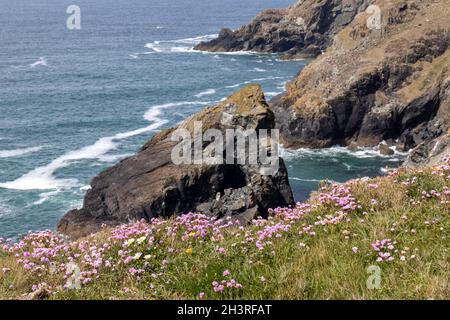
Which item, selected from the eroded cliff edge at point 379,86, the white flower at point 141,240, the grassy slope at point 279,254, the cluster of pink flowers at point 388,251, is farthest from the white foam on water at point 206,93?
the cluster of pink flowers at point 388,251

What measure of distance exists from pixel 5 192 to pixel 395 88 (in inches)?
1752

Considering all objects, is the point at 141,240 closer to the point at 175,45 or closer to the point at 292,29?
the point at 292,29

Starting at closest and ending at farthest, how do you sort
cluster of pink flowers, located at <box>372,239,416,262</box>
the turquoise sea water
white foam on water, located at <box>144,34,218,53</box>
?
cluster of pink flowers, located at <box>372,239,416,262</box> < the turquoise sea water < white foam on water, located at <box>144,34,218,53</box>

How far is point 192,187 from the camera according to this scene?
35.8 metres

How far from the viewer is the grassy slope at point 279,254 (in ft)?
24.1

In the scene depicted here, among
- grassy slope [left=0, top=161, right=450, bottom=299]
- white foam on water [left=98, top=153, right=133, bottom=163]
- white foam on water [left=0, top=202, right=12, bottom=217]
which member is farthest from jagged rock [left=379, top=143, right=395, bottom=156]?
grassy slope [left=0, top=161, right=450, bottom=299]

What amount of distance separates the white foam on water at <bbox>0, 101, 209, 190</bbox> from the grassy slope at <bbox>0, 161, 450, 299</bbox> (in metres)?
38.8

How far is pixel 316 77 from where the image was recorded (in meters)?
68.8


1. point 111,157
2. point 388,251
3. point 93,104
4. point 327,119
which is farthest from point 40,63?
point 388,251

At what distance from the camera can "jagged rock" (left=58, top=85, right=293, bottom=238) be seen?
34688 mm

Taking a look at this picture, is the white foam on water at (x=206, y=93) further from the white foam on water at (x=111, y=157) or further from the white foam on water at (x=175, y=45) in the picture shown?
the white foam on water at (x=175, y=45)

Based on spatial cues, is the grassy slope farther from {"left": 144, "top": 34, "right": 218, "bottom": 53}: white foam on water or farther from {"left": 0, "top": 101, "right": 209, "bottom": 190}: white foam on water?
{"left": 144, "top": 34, "right": 218, "bottom": 53}: white foam on water

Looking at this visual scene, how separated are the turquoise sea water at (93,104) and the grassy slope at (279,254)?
104 ft

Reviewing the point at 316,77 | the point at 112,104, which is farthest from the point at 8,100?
the point at 316,77
